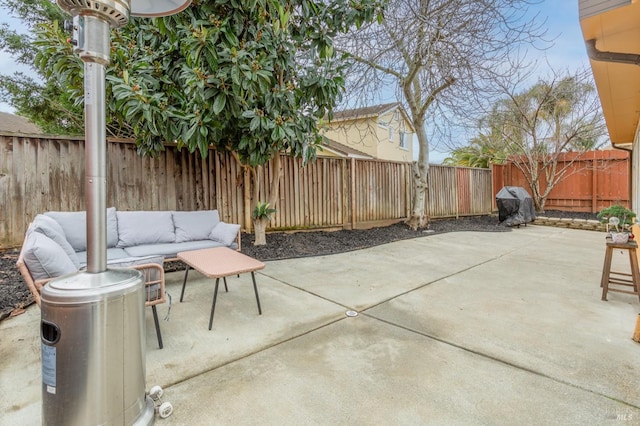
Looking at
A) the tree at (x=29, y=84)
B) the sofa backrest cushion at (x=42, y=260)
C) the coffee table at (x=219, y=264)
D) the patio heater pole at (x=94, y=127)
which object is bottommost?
the coffee table at (x=219, y=264)

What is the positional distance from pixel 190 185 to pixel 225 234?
1.72 m

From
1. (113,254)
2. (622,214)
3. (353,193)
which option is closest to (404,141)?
(353,193)

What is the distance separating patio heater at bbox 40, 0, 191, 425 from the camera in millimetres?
1282

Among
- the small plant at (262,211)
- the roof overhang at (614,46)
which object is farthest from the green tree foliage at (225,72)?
the roof overhang at (614,46)

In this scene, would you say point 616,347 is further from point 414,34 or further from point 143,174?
point 143,174

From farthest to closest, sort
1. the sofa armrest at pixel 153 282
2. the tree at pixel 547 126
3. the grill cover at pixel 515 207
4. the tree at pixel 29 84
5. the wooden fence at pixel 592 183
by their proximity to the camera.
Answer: the wooden fence at pixel 592 183, the tree at pixel 547 126, the grill cover at pixel 515 207, the tree at pixel 29 84, the sofa armrest at pixel 153 282

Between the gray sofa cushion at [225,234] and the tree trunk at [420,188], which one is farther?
the tree trunk at [420,188]

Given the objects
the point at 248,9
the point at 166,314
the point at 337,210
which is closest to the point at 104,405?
the point at 166,314

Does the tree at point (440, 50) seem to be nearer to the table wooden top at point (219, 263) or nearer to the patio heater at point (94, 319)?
the table wooden top at point (219, 263)

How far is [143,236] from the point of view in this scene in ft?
13.3

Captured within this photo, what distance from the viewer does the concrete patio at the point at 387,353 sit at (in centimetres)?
164

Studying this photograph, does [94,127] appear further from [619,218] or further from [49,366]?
[619,218]

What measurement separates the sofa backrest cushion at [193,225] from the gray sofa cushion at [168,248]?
155mm

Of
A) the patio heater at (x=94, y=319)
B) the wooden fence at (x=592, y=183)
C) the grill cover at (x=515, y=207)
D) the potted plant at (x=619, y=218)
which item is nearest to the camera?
the patio heater at (x=94, y=319)
